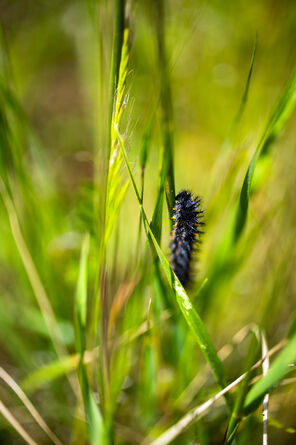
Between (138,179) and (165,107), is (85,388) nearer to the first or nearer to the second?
(165,107)

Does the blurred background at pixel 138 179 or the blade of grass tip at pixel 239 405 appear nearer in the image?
the blade of grass tip at pixel 239 405

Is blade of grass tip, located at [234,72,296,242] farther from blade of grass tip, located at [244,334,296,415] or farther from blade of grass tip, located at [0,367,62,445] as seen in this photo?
blade of grass tip, located at [0,367,62,445]

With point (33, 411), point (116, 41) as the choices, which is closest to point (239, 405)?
point (33, 411)

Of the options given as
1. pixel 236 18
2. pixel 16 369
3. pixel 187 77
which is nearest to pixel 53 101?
pixel 187 77

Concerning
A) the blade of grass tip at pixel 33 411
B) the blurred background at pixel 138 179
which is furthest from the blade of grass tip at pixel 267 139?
the blade of grass tip at pixel 33 411

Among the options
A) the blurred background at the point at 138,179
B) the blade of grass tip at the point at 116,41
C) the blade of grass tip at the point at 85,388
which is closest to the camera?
the blade of grass tip at the point at 116,41

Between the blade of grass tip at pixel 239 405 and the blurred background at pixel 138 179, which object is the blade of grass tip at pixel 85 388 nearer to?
the blurred background at pixel 138 179
